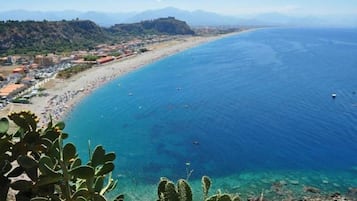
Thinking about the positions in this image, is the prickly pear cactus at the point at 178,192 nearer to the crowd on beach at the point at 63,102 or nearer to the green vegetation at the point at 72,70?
the crowd on beach at the point at 63,102

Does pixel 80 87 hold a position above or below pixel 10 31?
below

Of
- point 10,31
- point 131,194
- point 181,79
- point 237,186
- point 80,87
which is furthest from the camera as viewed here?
point 10,31

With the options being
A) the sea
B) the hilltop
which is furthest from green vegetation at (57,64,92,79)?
the hilltop

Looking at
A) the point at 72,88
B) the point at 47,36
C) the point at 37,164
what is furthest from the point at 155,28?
the point at 37,164

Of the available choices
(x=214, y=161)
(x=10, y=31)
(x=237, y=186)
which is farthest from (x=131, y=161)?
(x=10, y=31)

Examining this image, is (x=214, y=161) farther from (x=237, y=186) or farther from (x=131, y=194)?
(x=131, y=194)

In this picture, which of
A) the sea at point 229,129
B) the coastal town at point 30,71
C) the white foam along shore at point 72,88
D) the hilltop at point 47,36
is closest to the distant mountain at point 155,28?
the hilltop at point 47,36
